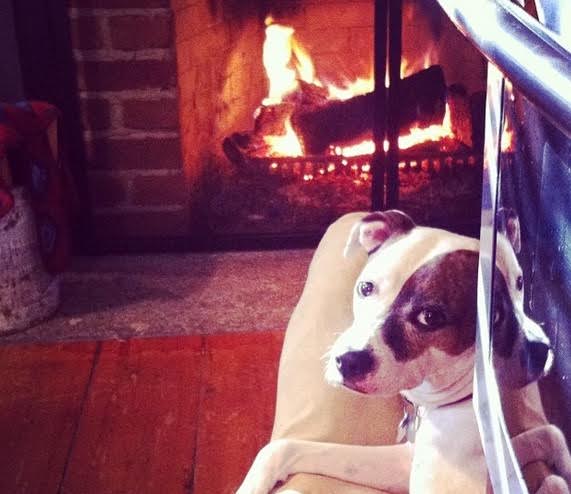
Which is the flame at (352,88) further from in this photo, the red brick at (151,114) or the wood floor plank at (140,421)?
the wood floor plank at (140,421)

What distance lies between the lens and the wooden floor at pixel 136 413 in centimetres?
149

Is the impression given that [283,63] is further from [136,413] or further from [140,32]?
[136,413]

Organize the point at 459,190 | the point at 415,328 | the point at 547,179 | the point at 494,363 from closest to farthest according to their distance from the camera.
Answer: the point at 547,179, the point at 494,363, the point at 415,328, the point at 459,190

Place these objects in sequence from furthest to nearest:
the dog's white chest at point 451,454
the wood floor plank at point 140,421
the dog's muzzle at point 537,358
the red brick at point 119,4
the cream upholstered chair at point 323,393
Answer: the red brick at point 119,4 → the wood floor plank at point 140,421 → the cream upholstered chair at point 323,393 → the dog's white chest at point 451,454 → the dog's muzzle at point 537,358

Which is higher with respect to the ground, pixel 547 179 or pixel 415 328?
pixel 547 179

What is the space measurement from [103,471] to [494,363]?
104cm

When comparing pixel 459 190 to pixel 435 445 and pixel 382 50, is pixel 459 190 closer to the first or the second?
pixel 382 50

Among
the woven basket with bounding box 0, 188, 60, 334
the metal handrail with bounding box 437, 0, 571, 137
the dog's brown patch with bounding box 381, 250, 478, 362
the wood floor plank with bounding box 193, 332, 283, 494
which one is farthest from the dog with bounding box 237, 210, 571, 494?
the woven basket with bounding box 0, 188, 60, 334

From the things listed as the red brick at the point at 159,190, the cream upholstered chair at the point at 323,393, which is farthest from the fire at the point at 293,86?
the cream upholstered chair at the point at 323,393

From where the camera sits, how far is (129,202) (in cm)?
222

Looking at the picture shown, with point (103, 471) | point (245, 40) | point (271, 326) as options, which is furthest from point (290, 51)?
point (103, 471)

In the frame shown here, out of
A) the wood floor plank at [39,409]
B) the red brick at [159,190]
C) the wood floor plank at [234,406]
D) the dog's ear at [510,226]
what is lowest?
the wood floor plank at [234,406]

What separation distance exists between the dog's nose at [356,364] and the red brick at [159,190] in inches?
57.3

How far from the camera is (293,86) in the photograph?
2215 millimetres
